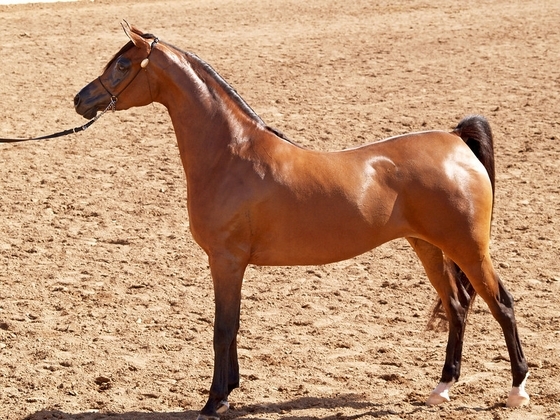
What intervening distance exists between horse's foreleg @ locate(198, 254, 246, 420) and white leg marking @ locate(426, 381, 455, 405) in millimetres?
1320

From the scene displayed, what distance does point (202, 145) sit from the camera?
5742mm

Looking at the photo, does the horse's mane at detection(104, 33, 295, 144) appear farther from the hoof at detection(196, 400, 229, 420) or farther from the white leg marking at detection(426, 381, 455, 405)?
the white leg marking at detection(426, 381, 455, 405)

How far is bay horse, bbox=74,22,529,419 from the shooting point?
564 centimetres

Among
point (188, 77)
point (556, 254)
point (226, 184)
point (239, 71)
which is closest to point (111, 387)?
point (226, 184)

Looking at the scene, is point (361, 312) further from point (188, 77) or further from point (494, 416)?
point (188, 77)

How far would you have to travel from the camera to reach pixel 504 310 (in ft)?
19.6

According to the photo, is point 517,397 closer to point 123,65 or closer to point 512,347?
point 512,347

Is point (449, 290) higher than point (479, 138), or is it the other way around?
point (479, 138)

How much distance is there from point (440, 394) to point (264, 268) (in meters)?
2.67

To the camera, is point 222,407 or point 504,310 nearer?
point 222,407

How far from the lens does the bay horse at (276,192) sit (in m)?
5.64

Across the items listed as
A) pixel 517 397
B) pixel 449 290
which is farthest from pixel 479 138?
pixel 517 397

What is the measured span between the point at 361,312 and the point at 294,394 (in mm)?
1466

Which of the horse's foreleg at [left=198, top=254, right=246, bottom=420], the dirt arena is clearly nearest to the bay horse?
the horse's foreleg at [left=198, top=254, right=246, bottom=420]
